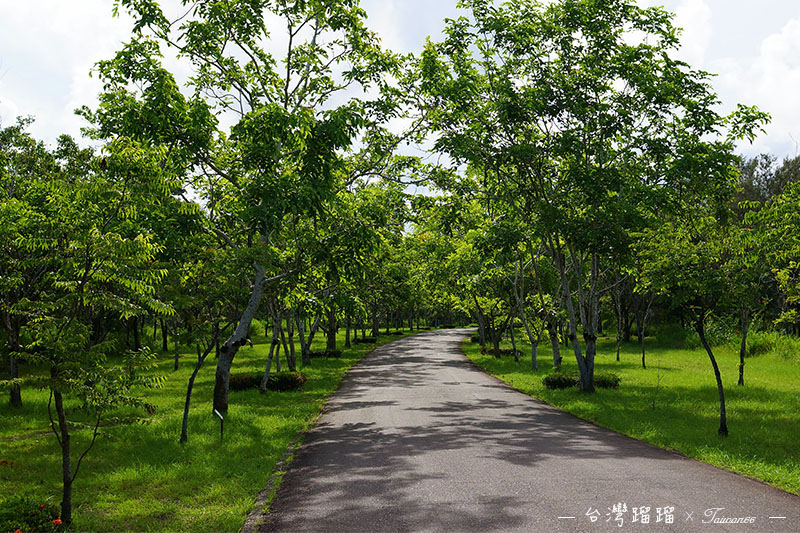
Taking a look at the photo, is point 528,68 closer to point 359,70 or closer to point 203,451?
point 359,70

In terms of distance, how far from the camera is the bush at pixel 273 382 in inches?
814

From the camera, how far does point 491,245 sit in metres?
17.7

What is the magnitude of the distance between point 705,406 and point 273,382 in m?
14.9

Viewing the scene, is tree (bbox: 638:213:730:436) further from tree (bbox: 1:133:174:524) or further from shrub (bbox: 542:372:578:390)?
tree (bbox: 1:133:174:524)

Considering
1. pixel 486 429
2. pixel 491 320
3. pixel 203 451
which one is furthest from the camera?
pixel 491 320

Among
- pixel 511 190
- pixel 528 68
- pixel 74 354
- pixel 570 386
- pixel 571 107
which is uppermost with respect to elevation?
pixel 528 68

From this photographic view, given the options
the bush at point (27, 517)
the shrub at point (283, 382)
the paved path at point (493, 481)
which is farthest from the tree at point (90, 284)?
the shrub at point (283, 382)

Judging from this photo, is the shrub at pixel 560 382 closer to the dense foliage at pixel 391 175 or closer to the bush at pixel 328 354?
the dense foliage at pixel 391 175

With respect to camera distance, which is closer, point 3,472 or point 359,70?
point 3,472

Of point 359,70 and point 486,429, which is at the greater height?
point 359,70

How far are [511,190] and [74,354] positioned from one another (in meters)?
16.0

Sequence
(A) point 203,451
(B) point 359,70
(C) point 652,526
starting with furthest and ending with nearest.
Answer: (B) point 359,70
(A) point 203,451
(C) point 652,526

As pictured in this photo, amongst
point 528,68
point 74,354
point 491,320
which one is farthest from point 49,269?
point 491,320

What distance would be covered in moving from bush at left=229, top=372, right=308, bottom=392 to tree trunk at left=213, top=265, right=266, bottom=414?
20.5ft
